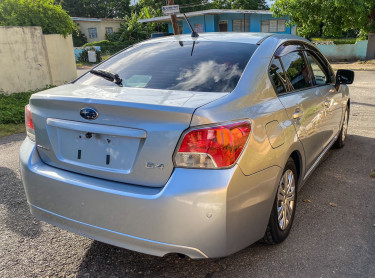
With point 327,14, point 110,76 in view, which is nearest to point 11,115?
point 110,76

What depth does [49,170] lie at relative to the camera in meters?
2.41

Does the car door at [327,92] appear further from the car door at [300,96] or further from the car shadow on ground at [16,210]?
the car shadow on ground at [16,210]

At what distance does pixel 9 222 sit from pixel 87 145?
163 cm

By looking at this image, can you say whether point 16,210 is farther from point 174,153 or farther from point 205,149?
point 205,149

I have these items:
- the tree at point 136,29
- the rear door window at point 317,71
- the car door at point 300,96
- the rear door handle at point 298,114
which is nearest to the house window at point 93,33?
the tree at point 136,29

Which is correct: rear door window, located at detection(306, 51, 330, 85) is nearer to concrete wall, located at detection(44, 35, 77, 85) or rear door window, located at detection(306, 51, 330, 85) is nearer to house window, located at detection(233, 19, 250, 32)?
concrete wall, located at detection(44, 35, 77, 85)

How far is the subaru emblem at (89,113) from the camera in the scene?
7.18ft

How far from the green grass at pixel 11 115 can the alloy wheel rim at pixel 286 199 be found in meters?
5.95

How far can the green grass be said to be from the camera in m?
7.12

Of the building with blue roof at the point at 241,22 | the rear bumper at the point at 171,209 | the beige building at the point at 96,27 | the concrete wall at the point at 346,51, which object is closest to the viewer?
the rear bumper at the point at 171,209

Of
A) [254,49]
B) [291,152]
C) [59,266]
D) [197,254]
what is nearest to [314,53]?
[254,49]

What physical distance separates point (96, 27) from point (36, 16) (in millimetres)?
29301

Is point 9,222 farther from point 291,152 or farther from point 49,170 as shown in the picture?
point 291,152

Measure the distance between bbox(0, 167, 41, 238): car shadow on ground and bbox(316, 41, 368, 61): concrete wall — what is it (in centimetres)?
2293
